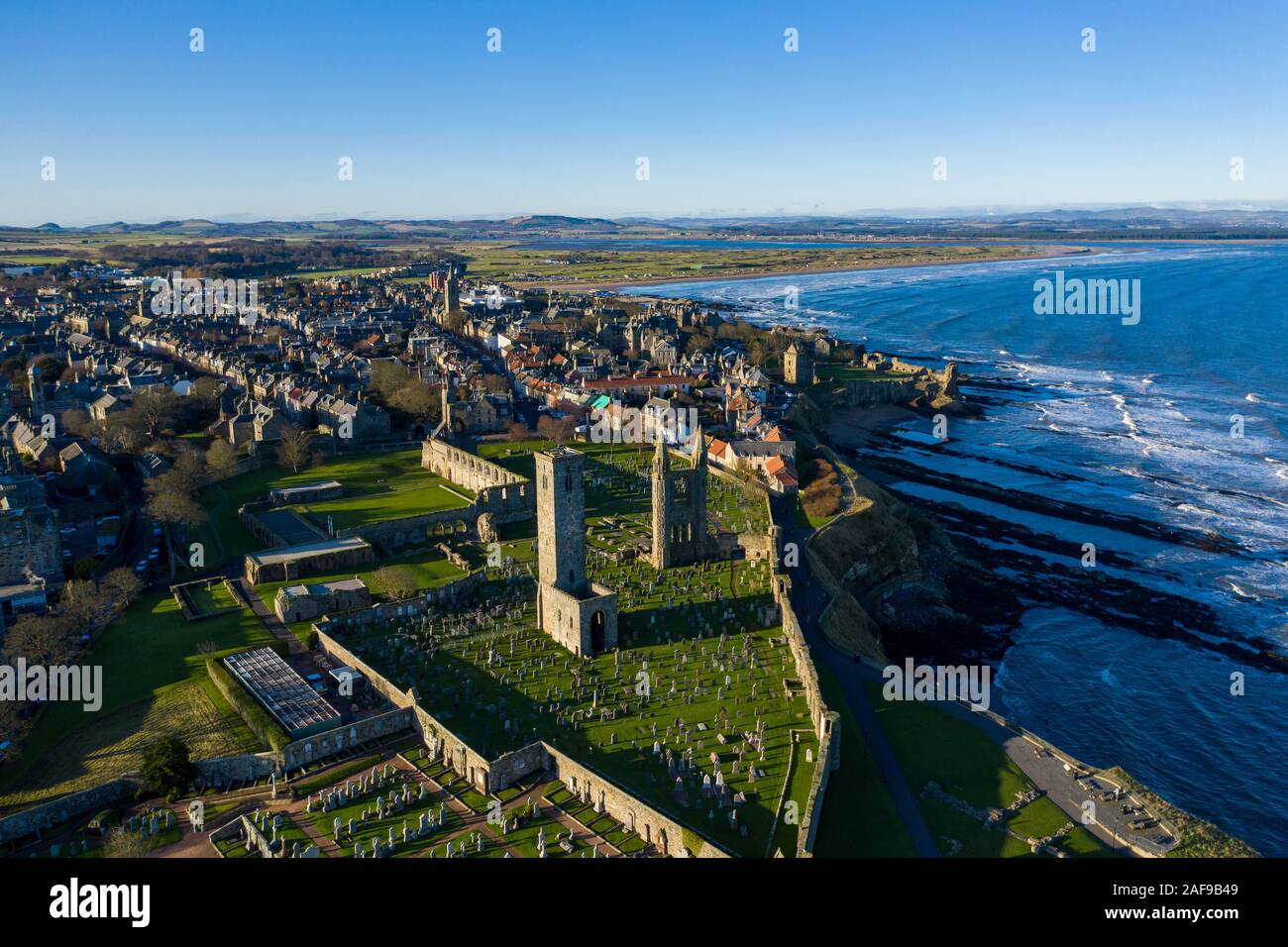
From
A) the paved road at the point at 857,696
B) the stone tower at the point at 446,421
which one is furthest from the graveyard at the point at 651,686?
the stone tower at the point at 446,421

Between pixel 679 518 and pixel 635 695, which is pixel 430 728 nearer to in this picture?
pixel 635 695

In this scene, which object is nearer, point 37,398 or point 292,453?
point 292,453

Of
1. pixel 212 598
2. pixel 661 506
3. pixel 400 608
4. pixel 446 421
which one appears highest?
pixel 446 421

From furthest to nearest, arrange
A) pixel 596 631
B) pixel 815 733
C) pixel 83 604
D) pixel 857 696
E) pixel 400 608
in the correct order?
pixel 400 608
pixel 83 604
pixel 596 631
pixel 857 696
pixel 815 733

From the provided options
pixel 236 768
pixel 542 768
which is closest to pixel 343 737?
pixel 236 768

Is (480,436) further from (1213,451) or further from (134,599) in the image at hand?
(1213,451)

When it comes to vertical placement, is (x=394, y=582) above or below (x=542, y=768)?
above
